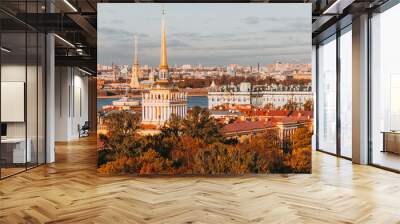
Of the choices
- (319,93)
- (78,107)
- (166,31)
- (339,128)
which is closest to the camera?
(166,31)

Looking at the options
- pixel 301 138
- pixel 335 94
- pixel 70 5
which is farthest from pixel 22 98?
pixel 335 94

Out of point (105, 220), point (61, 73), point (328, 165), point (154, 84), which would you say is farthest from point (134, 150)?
point (61, 73)

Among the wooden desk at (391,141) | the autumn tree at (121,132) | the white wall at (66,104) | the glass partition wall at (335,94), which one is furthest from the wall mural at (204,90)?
the white wall at (66,104)

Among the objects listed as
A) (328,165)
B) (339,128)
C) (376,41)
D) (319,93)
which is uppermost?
(376,41)

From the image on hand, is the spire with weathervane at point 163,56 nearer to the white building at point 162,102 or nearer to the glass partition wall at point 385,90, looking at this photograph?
the white building at point 162,102

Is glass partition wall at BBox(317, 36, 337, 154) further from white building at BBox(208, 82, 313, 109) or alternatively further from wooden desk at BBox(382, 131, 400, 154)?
white building at BBox(208, 82, 313, 109)

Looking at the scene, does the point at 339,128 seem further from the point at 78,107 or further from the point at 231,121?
the point at 78,107

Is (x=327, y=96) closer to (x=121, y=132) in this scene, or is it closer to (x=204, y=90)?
(x=204, y=90)
